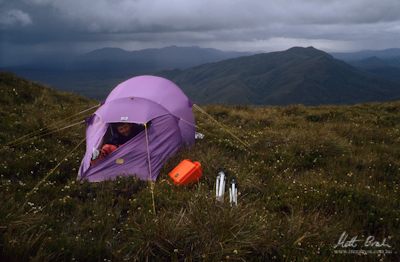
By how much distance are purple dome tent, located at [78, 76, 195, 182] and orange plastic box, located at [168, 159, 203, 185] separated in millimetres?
749

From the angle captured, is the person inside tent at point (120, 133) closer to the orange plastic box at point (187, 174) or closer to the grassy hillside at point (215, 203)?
the grassy hillside at point (215, 203)

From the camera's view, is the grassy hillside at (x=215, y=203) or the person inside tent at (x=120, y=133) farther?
the person inside tent at (x=120, y=133)

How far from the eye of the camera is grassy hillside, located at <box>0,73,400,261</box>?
5.21 metres

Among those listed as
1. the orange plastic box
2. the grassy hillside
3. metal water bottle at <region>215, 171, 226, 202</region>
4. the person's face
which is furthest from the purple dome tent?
metal water bottle at <region>215, 171, 226, 202</region>

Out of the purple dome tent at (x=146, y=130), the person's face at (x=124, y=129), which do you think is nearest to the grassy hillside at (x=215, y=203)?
the purple dome tent at (x=146, y=130)

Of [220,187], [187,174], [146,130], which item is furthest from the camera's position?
[146,130]

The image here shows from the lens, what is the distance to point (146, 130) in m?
10.2

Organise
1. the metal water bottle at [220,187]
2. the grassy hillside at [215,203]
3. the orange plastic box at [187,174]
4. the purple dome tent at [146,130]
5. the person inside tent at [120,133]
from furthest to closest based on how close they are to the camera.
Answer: the person inside tent at [120,133] → the purple dome tent at [146,130] → the orange plastic box at [187,174] → the metal water bottle at [220,187] → the grassy hillside at [215,203]

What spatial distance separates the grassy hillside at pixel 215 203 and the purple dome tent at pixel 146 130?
1.66 feet

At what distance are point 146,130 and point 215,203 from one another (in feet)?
15.2

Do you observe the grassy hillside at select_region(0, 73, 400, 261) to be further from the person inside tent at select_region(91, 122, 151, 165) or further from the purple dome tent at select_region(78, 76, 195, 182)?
the person inside tent at select_region(91, 122, 151, 165)

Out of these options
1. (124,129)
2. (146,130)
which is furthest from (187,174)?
(124,129)

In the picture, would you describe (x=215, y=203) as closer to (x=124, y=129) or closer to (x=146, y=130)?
(x=146, y=130)

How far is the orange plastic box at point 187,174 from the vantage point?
842 cm
